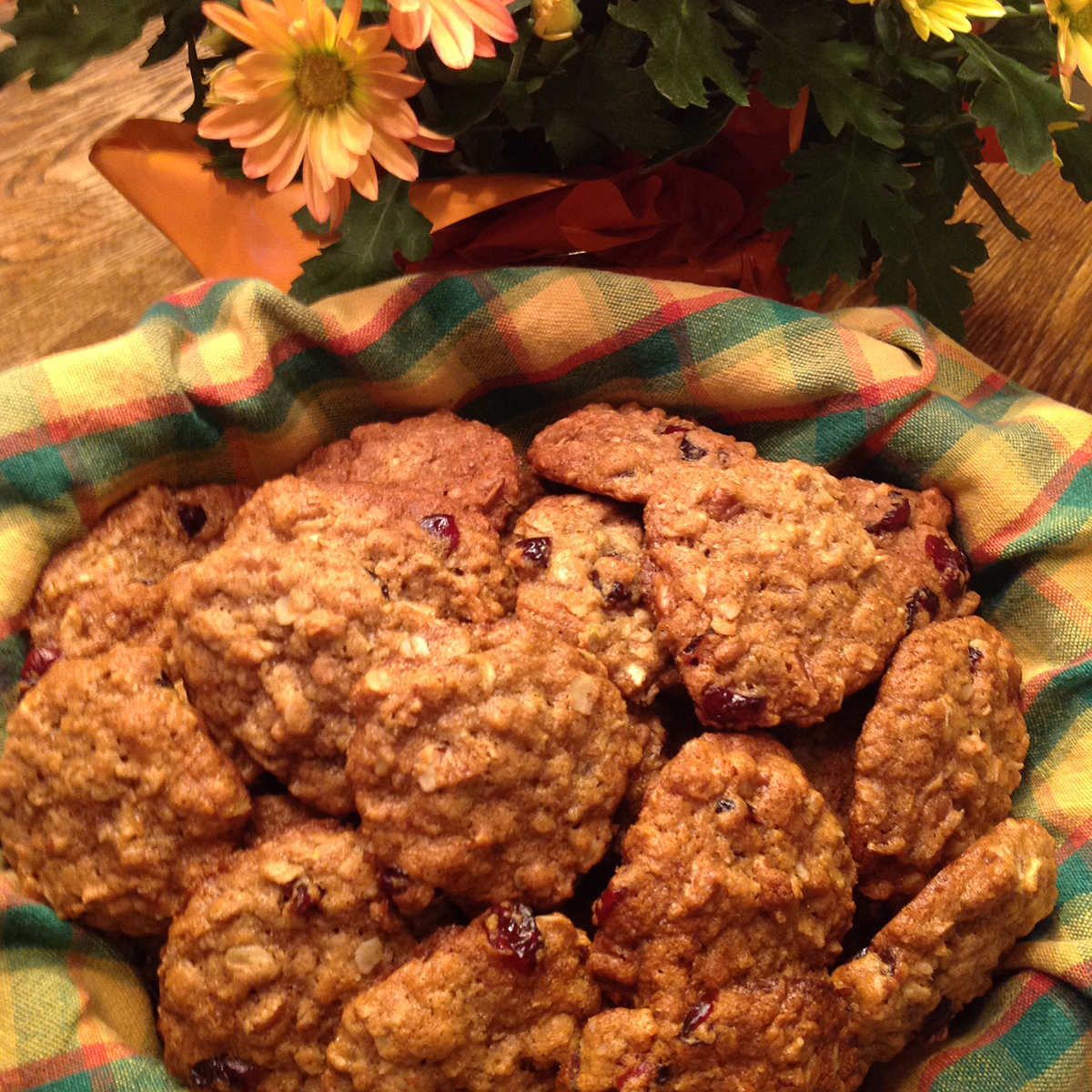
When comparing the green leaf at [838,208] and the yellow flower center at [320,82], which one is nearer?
the yellow flower center at [320,82]

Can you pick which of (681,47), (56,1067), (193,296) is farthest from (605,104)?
(56,1067)

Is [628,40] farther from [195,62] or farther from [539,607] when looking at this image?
[539,607]

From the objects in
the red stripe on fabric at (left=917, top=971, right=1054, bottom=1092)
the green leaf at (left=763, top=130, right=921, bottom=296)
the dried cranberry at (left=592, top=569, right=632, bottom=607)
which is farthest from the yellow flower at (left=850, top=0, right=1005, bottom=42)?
the red stripe on fabric at (left=917, top=971, right=1054, bottom=1092)

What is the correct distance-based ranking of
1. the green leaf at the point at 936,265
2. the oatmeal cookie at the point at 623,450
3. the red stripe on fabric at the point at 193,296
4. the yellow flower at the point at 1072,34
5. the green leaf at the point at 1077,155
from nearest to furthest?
the yellow flower at the point at 1072,34
the oatmeal cookie at the point at 623,450
the red stripe on fabric at the point at 193,296
the green leaf at the point at 1077,155
the green leaf at the point at 936,265

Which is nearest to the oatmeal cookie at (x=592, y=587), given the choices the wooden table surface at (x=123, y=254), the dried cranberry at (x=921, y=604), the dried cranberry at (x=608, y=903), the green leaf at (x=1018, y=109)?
the dried cranberry at (x=608, y=903)

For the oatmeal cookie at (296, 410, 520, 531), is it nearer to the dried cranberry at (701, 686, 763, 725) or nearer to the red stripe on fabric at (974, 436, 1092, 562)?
the dried cranberry at (701, 686, 763, 725)

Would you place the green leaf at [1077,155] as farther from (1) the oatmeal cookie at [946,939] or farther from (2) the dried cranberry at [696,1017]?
(2) the dried cranberry at [696,1017]
